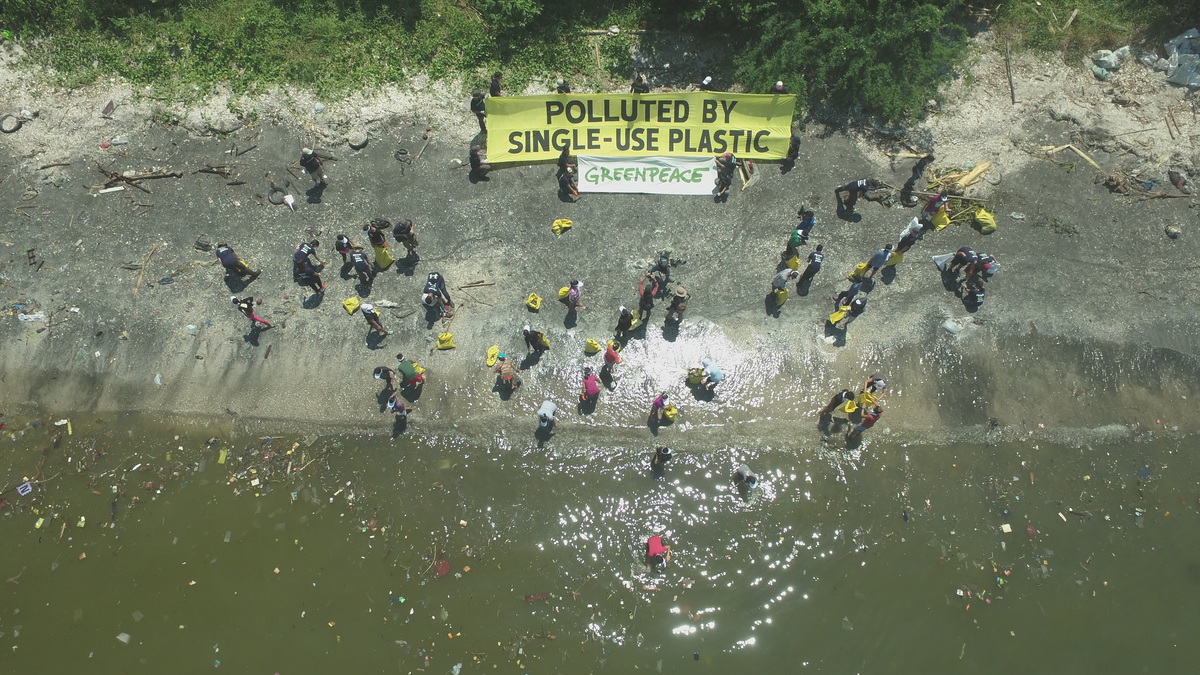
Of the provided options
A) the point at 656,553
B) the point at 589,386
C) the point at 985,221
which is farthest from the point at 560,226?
the point at 985,221

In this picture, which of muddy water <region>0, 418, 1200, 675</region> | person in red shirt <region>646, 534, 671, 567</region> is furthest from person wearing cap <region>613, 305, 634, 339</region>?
person in red shirt <region>646, 534, 671, 567</region>

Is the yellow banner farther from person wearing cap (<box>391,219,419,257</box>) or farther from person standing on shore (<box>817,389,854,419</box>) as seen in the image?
person standing on shore (<box>817,389,854,419</box>)

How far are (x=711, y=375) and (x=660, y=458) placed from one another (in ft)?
6.45

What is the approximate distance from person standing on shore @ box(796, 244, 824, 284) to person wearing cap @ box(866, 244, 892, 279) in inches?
38.8

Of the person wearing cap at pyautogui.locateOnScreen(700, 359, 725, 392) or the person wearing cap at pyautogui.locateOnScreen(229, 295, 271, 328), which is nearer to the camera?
the person wearing cap at pyautogui.locateOnScreen(700, 359, 725, 392)

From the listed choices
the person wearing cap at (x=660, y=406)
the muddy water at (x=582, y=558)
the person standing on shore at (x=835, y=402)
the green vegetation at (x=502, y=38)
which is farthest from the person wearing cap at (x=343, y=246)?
the person standing on shore at (x=835, y=402)

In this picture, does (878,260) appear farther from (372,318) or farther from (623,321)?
(372,318)

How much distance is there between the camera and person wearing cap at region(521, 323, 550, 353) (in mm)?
12212

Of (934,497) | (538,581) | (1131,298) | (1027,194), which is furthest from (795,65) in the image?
(538,581)

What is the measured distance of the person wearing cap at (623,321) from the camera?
39.7 ft

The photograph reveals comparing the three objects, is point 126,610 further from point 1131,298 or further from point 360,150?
point 1131,298

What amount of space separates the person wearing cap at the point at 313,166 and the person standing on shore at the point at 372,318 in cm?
358

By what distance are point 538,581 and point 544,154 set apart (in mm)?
9544

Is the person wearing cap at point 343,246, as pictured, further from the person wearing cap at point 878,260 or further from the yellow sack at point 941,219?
the yellow sack at point 941,219
